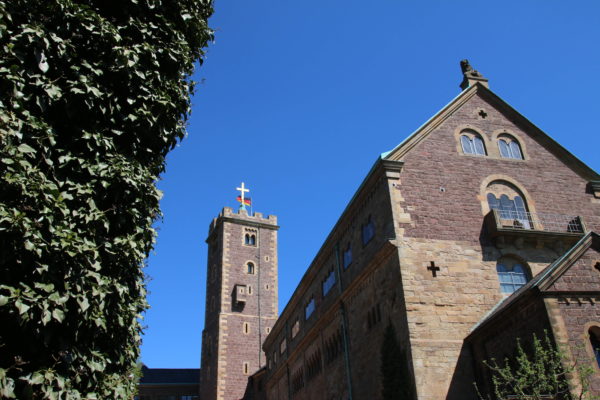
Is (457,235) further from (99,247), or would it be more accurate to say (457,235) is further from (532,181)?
(99,247)

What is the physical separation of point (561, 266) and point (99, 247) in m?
13.3

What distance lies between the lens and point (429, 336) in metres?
19.3

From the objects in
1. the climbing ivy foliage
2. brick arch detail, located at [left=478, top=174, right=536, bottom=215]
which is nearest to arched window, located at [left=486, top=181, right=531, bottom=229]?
brick arch detail, located at [left=478, top=174, right=536, bottom=215]

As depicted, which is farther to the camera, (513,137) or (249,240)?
(249,240)

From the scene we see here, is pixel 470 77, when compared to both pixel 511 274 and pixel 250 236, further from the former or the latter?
pixel 250 236

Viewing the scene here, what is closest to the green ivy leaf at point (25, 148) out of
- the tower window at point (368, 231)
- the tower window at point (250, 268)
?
the tower window at point (368, 231)

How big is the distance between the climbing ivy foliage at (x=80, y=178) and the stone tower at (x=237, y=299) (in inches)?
1759

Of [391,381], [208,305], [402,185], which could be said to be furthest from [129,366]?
[208,305]

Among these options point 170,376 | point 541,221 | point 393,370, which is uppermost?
point 170,376

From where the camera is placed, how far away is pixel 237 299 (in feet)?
186

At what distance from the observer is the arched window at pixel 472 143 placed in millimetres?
24547

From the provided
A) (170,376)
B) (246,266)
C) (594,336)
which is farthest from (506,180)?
(170,376)

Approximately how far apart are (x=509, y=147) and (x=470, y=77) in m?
4.03

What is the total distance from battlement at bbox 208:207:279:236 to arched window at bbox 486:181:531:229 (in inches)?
1653
